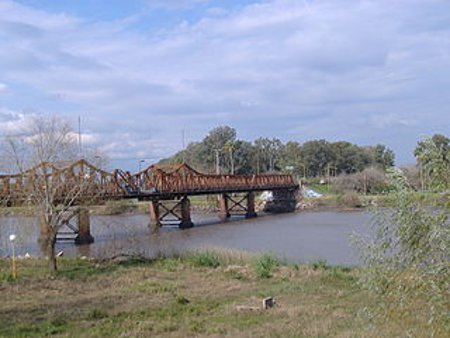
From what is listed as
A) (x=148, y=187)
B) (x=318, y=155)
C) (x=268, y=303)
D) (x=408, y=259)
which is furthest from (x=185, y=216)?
(x=408, y=259)

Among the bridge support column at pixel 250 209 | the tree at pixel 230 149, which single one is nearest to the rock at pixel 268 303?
the bridge support column at pixel 250 209

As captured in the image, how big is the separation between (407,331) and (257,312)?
25.7 feet

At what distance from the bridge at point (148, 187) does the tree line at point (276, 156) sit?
2473 centimetres

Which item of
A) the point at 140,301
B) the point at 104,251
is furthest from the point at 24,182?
the point at 140,301

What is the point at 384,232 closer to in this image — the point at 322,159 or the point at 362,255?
the point at 362,255

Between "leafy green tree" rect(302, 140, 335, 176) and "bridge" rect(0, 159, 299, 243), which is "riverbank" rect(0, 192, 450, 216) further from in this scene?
"leafy green tree" rect(302, 140, 335, 176)

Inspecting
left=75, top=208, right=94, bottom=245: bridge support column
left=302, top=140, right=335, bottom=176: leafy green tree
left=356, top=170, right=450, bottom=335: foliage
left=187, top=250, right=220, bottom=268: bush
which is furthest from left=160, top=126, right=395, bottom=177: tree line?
left=356, top=170, right=450, bottom=335: foliage

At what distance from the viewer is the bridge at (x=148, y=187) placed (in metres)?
25.5

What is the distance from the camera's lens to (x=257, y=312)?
13.8m

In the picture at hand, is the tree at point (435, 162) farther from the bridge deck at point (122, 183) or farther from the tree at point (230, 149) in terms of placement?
the tree at point (230, 149)

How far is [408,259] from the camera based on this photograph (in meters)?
6.08

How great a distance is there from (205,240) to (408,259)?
4119 centimetres

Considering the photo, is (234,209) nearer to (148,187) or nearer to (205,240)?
(148,187)

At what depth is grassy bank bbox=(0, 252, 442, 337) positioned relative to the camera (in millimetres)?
11852
